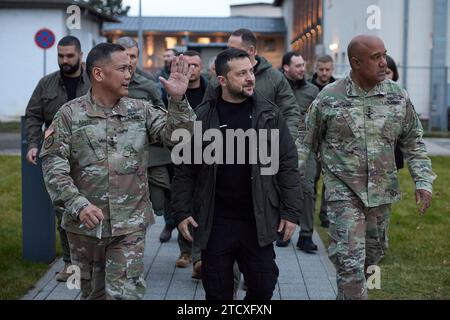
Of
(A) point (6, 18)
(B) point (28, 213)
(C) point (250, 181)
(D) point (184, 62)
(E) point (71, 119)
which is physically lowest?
(B) point (28, 213)

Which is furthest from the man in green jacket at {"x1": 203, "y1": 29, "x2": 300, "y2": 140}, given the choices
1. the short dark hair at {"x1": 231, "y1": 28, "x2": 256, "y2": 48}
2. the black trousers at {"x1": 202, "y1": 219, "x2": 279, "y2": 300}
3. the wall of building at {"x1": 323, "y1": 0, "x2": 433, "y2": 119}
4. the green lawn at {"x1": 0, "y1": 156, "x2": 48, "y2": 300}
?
the wall of building at {"x1": 323, "y1": 0, "x2": 433, "y2": 119}

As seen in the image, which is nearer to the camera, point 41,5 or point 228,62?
point 228,62

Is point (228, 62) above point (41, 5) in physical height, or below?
below

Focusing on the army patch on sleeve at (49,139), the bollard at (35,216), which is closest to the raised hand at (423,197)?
the army patch on sleeve at (49,139)

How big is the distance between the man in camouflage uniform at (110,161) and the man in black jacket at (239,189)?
333mm

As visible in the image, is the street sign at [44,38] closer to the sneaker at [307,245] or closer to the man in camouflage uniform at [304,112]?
the man in camouflage uniform at [304,112]

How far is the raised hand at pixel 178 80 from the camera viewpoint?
4547 mm

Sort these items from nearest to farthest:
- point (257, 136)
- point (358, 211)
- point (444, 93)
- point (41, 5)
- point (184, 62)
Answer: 1. point (184, 62)
2. point (257, 136)
3. point (358, 211)
4. point (444, 93)
5. point (41, 5)

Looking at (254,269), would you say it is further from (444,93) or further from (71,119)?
(444,93)

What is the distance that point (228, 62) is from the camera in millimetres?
5176

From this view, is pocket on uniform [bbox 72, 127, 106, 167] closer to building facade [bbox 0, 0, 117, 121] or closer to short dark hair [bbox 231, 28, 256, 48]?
short dark hair [bbox 231, 28, 256, 48]
